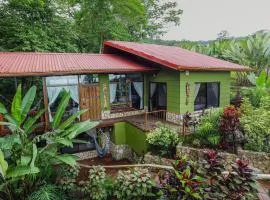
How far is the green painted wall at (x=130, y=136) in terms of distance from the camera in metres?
11.9

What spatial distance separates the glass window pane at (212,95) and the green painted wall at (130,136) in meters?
5.07

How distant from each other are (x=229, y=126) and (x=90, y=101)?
6.80 meters

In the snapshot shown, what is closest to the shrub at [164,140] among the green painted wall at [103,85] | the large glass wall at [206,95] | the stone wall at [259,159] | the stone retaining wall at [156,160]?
the stone retaining wall at [156,160]

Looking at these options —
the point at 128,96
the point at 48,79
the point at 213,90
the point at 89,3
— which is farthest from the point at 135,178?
the point at 89,3

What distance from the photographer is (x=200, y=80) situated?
1369 cm

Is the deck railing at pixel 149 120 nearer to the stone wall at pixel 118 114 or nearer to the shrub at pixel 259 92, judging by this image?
the stone wall at pixel 118 114

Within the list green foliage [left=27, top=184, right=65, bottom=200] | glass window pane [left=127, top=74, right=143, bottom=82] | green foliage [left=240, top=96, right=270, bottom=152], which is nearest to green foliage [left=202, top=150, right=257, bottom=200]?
green foliage [left=240, top=96, right=270, bottom=152]

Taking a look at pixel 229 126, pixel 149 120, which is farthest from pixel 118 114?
pixel 229 126

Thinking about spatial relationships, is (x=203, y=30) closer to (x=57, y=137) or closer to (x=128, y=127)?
(x=128, y=127)

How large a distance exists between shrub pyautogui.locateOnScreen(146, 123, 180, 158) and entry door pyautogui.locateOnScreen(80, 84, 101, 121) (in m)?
3.31

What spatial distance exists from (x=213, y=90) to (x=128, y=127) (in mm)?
5754

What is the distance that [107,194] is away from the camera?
282 inches

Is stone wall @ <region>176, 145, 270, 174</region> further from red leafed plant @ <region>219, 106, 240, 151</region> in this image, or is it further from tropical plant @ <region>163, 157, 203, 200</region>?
tropical plant @ <region>163, 157, 203, 200</region>

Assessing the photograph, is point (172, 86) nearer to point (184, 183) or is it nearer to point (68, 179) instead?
point (68, 179)
